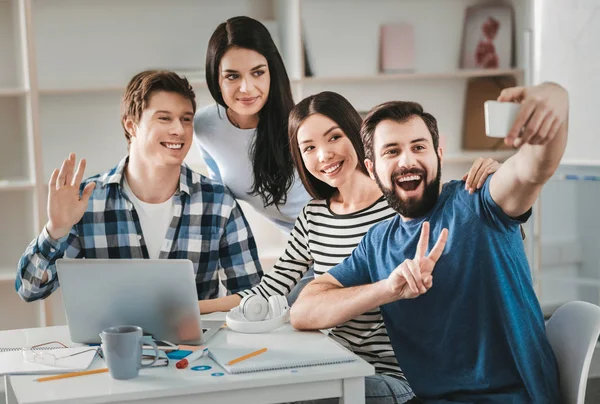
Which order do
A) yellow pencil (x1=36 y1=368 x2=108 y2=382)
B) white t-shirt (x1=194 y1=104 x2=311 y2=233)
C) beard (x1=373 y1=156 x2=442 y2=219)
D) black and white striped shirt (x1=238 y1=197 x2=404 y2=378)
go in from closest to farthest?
yellow pencil (x1=36 y1=368 x2=108 y2=382) < beard (x1=373 y1=156 x2=442 y2=219) < black and white striped shirt (x1=238 y1=197 x2=404 y2=378) < white t-shirt (x1=194 y1=104 x2=311 y2=233)

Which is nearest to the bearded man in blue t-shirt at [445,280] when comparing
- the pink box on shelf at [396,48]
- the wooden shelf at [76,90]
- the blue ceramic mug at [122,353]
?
the blue ceramic mug at [122,353]

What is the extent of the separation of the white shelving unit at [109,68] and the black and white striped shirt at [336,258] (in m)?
1.61

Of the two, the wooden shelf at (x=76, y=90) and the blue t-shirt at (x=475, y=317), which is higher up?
the wooden shelf at (x=76, y=90)

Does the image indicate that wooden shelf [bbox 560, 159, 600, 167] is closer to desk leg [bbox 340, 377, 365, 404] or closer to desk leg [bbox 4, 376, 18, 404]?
desk leg [bbox 340, 377, 365, 404]

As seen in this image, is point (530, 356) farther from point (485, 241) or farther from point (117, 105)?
point (117, 105)

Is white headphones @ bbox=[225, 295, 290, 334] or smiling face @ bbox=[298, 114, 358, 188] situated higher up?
smiling face @ bbox=[298, 114, 358, 188]

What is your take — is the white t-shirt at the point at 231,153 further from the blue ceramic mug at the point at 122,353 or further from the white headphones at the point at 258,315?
the blue ceramic mug at the point at 122,353

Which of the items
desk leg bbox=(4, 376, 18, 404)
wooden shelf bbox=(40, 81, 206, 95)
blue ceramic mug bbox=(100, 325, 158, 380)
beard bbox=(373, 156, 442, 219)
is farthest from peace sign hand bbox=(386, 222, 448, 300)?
wooden shelf bbox=(40, 81, 206, 95)

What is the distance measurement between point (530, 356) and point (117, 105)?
2898mm

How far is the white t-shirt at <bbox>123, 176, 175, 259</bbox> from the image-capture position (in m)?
2.48

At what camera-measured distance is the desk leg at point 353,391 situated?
161cm

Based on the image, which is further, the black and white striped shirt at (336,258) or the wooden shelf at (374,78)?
the wooden shelf at (374,78)

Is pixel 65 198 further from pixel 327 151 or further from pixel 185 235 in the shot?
pixel 327 151

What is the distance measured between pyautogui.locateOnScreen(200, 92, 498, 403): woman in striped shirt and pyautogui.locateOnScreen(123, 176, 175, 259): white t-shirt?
1.08 ft
